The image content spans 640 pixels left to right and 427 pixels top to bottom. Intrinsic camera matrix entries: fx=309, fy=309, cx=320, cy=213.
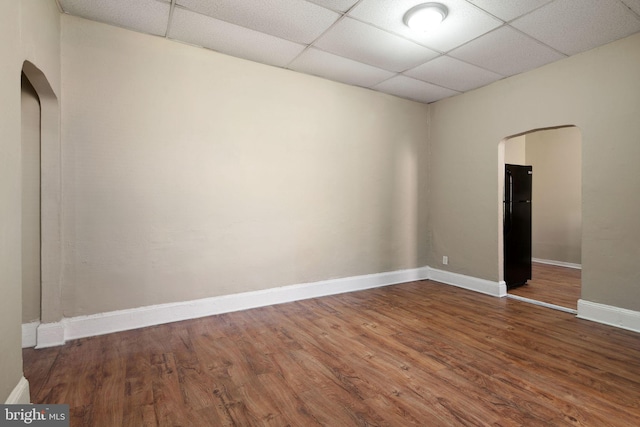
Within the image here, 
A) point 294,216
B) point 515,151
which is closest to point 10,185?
point 294,216

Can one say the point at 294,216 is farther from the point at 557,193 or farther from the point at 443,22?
the point at 557,193

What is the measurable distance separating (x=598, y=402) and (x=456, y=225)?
9.64ft

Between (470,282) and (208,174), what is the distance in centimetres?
379

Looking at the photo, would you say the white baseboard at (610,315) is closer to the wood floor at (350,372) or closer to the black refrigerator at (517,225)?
the wood floor at (350,372)

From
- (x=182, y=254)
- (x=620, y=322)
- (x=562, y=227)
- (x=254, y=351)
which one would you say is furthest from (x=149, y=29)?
(x=562, y=227)

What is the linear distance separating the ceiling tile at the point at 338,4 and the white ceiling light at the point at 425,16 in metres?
0.51

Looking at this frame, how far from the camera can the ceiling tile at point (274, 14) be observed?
2545mm

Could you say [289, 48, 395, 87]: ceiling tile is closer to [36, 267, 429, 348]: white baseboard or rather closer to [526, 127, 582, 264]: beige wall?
[36, 267, 429, 348]: white baseboard

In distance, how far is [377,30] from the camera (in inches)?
115

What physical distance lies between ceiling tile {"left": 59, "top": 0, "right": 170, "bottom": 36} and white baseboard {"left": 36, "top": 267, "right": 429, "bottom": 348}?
105 inches

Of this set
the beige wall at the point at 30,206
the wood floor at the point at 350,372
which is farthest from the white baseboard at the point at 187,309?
the beige wall at the point at 30,206

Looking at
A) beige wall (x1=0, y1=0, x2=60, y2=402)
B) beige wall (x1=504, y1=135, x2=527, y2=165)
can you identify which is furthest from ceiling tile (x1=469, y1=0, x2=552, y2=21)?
beige wall (x1=504, y1=135, x2=527, y2=165)

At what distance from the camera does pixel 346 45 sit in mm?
3195

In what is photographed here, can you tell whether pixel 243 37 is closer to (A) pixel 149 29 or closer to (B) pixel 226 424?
(A) pixel 149 29
